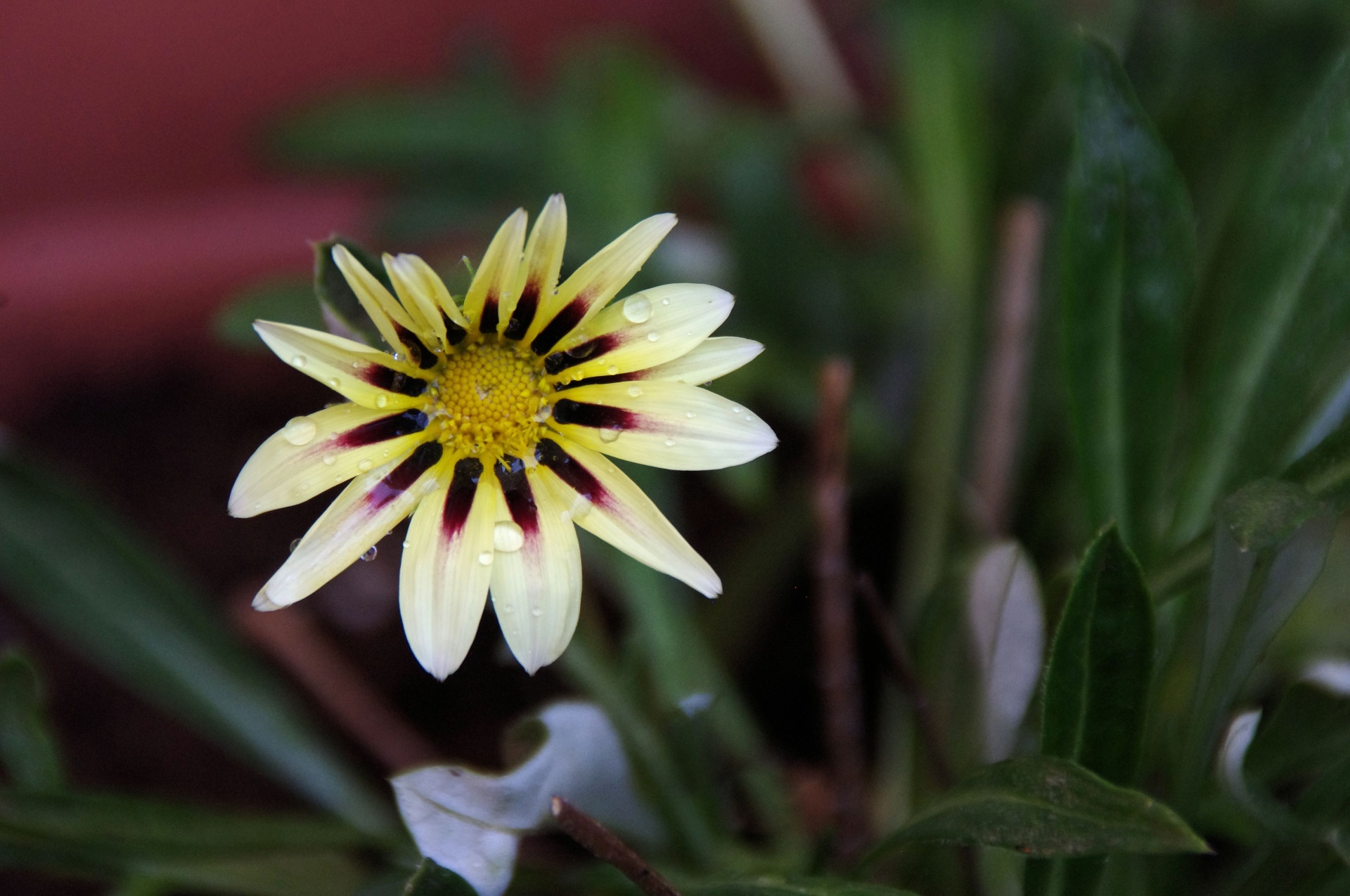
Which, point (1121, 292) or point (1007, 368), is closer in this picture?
point (1121, 292)

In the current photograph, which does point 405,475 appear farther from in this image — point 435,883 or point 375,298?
point 435,883

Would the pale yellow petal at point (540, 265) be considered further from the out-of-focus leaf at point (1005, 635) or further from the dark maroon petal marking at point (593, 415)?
the out-of-focus leaf at point (1005, 635)

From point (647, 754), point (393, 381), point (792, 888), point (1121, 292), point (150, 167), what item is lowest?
point (792, 888)

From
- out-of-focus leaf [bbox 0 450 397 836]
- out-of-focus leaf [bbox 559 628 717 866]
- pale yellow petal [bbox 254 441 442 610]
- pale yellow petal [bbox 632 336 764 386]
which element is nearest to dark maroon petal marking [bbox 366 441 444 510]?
pale yellow petal [bbox 254 441 442 610]

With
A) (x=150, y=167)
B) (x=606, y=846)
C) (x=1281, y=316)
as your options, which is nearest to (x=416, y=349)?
(x=606, y=846)

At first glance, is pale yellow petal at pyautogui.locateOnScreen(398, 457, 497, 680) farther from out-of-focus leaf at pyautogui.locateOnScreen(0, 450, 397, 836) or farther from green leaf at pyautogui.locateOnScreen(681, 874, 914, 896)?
out-of-focus leaf at pyautogui.locateOnScreen(0, 450, 397, 836)
